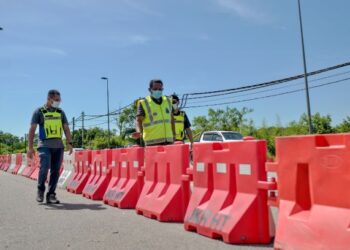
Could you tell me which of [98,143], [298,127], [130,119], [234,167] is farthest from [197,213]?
[98,143]

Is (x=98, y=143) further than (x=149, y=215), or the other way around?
(x=98, y=143)

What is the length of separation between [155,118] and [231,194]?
8.60 ft

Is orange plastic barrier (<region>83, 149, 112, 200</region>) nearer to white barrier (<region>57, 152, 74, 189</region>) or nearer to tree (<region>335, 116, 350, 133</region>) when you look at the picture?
white barrier (<region>57, 152, 74, 189</region>)

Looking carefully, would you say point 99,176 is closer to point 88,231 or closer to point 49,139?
point 49,139

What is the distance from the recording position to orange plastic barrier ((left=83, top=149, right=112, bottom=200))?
905 centimetres

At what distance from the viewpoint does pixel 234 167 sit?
16.1ft

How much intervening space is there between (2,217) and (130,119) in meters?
75.3

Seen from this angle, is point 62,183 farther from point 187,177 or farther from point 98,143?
point 98,143

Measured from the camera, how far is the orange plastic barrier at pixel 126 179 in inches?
297

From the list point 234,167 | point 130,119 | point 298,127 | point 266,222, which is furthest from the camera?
point 130,119

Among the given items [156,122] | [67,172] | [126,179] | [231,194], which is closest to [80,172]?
[67,172]

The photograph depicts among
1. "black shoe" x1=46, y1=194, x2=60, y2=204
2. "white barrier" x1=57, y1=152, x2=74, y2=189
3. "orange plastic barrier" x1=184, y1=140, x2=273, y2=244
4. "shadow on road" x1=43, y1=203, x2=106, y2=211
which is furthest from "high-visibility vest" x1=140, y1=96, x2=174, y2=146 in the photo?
"white barrier" x1=57, y1=152, x2=74, y2=189

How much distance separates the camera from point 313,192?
3.84 metres

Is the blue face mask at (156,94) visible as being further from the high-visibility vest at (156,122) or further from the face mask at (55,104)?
the face mask at (55,104)
